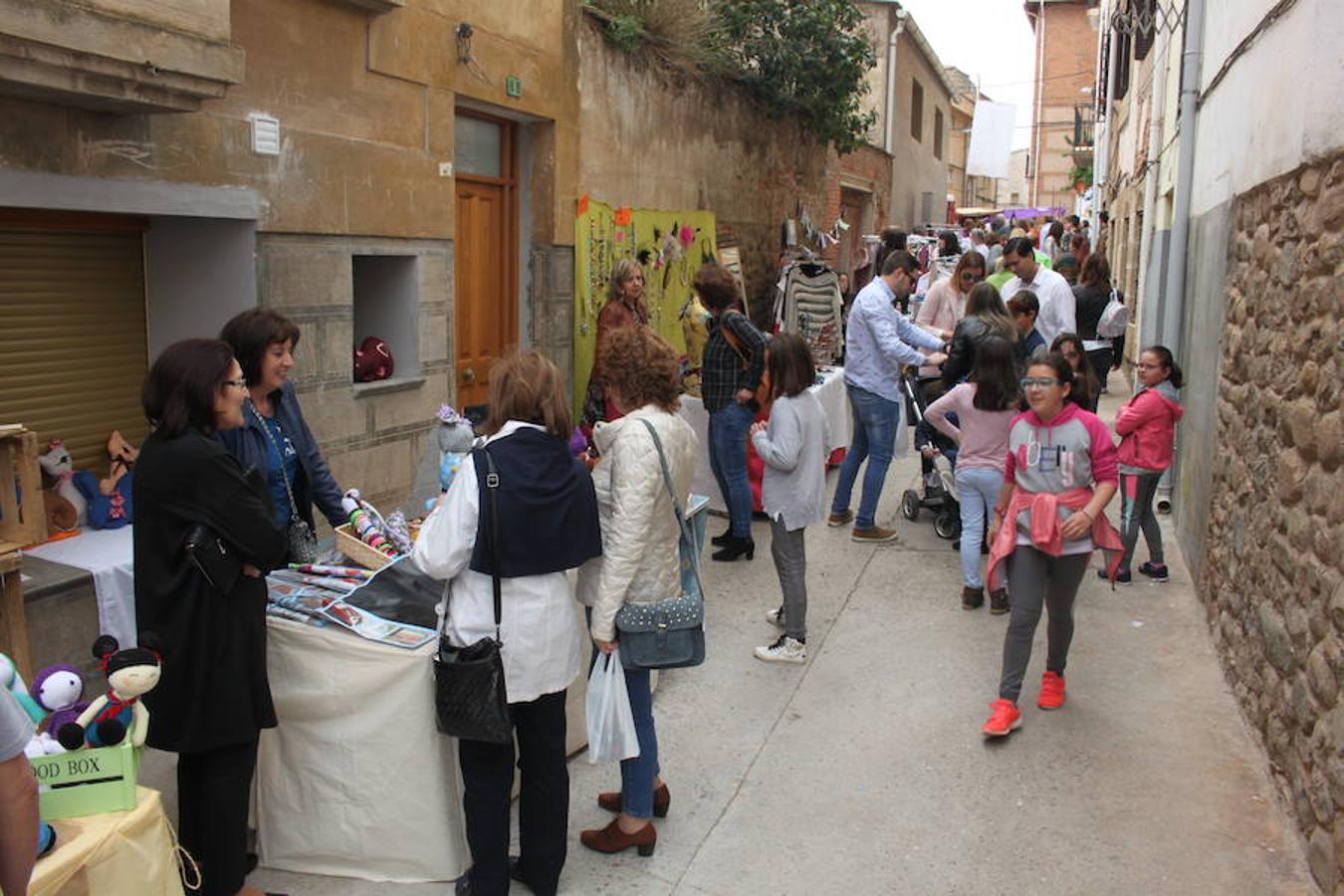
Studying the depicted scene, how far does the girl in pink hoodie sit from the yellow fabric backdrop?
4.13 meters

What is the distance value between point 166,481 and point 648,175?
791cm

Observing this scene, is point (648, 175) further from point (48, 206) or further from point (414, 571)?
point (414, 571)

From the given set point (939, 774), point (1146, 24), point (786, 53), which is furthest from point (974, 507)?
point (786, 53)

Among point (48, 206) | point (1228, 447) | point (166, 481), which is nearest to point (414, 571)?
point (166, 481)

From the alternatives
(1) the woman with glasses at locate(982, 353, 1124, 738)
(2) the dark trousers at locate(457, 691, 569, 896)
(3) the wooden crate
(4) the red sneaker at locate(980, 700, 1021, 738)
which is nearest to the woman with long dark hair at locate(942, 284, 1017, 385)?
(1) the woman with glasses at locate(982, 353, 1124, 738)

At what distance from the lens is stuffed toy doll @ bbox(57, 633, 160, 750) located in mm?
2826

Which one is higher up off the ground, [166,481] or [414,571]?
[166,481]

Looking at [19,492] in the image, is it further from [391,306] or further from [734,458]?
[734,458]

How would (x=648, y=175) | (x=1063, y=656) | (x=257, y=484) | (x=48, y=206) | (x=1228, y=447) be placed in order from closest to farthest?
(x=257, y=484) → (x=48, y=206) → (x=1063, y=656) → (x=1228, y=447) → (x=648, y=175)

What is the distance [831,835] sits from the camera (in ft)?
13.2

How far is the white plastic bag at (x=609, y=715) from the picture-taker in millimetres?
3707

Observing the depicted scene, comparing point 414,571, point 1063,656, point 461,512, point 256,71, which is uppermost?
point 256,71

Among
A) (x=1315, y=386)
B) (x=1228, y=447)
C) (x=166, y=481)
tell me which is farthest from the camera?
(x=1228, y=447)

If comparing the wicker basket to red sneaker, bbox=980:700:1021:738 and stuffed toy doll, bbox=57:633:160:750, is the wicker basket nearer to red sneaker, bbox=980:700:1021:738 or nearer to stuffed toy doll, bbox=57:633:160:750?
stuffed toy doll, bbox=57:633:160:750
